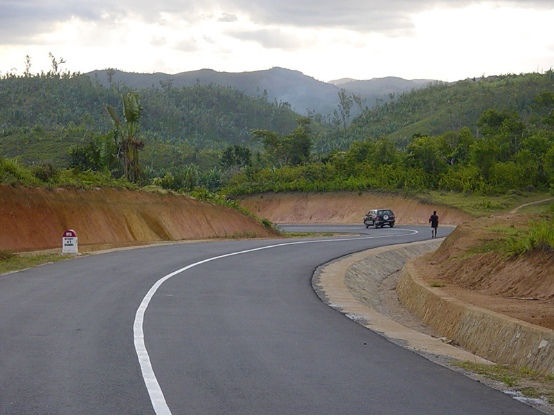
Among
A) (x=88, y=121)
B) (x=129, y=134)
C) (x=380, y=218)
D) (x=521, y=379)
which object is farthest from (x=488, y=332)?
(x=88, y=121)

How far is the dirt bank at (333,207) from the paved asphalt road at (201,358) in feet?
187

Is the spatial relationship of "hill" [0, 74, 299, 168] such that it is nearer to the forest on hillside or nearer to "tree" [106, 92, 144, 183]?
the forest on hillside

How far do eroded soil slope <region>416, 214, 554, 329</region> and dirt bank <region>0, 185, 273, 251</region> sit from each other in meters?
15.7

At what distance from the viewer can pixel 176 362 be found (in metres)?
7.29

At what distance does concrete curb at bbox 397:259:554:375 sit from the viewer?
27.8ft

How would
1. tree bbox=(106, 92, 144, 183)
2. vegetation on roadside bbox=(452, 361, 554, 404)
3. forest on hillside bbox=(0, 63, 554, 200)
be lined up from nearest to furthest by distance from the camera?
vegetation on roadside bbox=(452, 361, 554, 404) < tree bbox=(106, 92, 144, 183) < forest on hillside bbox=(0, 63, 554, 200)

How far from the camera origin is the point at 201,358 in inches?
296

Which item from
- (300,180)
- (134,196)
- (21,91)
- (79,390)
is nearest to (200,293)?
(79,390)

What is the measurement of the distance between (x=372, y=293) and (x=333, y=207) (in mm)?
58885

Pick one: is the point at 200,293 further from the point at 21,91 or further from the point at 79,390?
the point at 21,91

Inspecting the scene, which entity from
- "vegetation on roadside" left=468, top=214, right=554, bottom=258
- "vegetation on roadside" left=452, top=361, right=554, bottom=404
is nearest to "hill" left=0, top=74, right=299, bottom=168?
"vegetation on roadside" left=468, top=214, right=554, bottom=258

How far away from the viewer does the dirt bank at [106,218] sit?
87.4 ft

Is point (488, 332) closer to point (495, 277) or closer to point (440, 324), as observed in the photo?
point (440, 324)

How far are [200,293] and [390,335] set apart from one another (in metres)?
5.08
